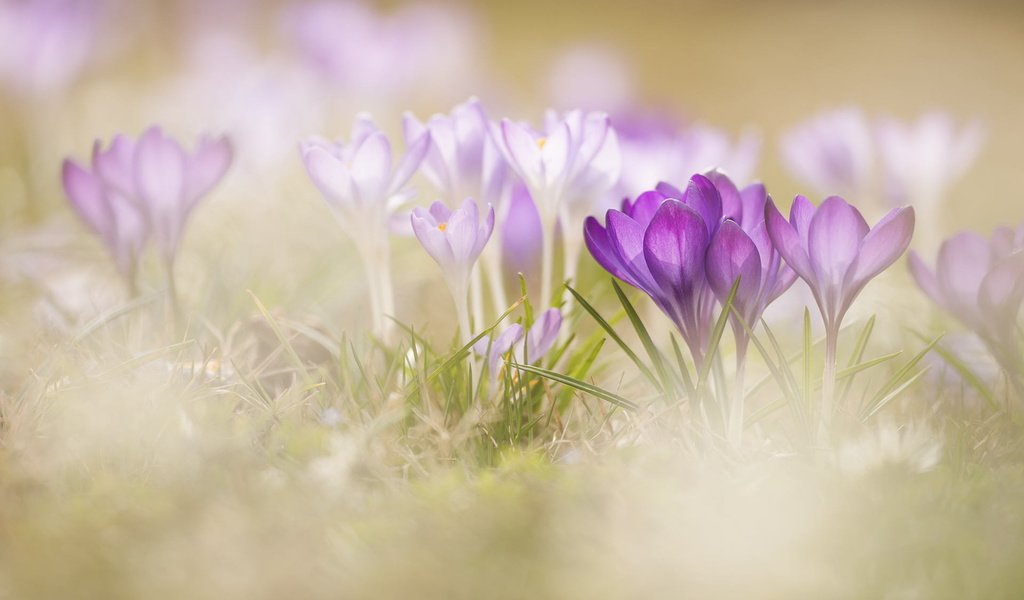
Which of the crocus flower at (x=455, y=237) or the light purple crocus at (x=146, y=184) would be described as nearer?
the crocus flower at (x=455, y=237)

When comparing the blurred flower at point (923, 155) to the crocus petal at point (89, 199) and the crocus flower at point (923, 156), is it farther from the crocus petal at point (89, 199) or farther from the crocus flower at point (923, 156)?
the crocus petal at point (89, 199)

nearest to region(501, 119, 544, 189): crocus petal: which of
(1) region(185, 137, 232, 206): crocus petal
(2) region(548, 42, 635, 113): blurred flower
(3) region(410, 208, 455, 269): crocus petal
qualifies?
(3) region(410, 208, 455, 269): crocus petal

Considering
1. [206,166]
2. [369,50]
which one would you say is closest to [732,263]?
[206,166]

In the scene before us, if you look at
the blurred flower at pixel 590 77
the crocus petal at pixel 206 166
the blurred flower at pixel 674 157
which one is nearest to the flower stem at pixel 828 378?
the blurred flower at pixel 674 157

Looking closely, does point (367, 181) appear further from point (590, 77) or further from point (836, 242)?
point (590, 77)

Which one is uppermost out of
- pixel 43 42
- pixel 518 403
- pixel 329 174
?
pixel 43 42

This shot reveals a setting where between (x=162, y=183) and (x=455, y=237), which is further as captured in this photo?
(x=162, y=183)
